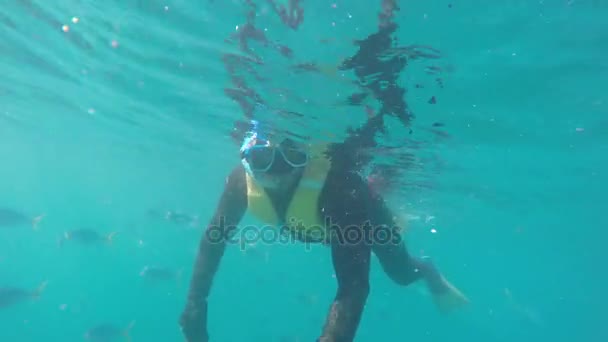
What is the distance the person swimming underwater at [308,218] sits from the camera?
385cm

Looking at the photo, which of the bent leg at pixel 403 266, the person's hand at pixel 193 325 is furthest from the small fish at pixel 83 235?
the bent leg at pixel 403 266

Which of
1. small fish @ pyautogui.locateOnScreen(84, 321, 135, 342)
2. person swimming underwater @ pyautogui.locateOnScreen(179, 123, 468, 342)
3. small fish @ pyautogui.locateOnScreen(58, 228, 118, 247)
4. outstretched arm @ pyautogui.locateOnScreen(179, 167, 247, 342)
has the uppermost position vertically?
person swimming underwater @ pyautogui.locateOnScreen(179, 123, 468, 342)

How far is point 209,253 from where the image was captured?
19.5ft

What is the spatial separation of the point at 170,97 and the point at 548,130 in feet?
47.7

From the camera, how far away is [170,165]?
44531mm

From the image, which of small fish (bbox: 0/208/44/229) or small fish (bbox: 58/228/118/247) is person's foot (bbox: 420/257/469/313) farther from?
small fish (bbox: 0/208/44/229)

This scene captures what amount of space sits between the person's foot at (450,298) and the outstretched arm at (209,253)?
17.5 ft

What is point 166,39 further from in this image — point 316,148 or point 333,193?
point 333,193

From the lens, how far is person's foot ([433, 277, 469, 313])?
9.02m

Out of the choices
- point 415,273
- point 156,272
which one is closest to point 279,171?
point 415,273

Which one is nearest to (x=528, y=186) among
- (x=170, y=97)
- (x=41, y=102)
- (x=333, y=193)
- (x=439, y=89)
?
(x=439, y=89)

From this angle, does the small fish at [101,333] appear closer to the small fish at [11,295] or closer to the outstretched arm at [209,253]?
the small fish at [11,295]

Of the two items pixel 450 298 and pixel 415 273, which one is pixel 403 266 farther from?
pixel 450 298

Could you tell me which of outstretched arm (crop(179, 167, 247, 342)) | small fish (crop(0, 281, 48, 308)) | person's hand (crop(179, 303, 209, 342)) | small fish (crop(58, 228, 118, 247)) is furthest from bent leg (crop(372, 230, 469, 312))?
small fish (crop(58, 228, 118, 247))
